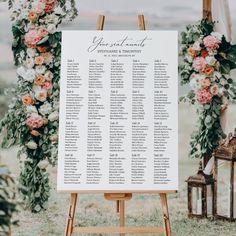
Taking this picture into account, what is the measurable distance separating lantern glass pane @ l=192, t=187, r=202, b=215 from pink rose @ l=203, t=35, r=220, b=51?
105 centimetres

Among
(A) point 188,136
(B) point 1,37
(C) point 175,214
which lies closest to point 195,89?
(A) point 188,136

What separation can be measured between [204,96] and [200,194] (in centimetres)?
73

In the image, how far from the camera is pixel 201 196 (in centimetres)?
439

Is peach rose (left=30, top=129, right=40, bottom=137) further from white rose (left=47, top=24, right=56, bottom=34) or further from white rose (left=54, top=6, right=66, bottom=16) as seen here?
white rose (left=54, top=6, right=66, bottom=16)

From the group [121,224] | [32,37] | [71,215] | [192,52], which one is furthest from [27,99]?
[192,52]

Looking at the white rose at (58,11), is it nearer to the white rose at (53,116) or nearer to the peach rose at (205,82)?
the white rose at (53,116)

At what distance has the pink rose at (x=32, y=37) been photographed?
437cm

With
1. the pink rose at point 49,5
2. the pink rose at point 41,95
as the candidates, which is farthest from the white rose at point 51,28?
the pink rose at point 41,95

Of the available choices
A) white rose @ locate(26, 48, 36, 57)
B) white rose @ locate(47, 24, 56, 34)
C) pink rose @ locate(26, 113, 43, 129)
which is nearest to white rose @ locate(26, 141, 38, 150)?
pink rose @ locate(26, 113, 43, 129)

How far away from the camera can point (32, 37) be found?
4.37 meters

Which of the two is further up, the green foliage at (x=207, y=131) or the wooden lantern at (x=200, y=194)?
the green foliage at (x=207, y=131)

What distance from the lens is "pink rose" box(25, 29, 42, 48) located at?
4.37m

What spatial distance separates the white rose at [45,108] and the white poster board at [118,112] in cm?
32

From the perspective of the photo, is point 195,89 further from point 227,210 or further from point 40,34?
point 40,34
